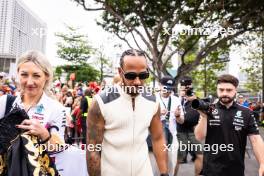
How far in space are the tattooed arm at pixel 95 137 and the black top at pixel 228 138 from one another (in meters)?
1.46

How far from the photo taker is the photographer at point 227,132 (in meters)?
3.27

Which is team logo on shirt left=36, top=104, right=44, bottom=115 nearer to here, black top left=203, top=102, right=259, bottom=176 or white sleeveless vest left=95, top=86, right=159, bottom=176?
white sleeveless vest left=95, top=86, right=159, bottom=176

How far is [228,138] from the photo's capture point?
10.9ft

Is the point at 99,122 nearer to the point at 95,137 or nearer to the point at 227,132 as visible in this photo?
the point at 95,137

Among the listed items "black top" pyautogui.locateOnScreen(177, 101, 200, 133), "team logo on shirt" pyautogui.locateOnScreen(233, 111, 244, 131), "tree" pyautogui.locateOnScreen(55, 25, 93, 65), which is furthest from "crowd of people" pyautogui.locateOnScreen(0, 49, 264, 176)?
"tree" pyautogui.locateOnScreen(55, 25, 93, 65)

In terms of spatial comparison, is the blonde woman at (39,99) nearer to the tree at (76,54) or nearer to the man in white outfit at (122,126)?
the man in white outfit at (122,126)

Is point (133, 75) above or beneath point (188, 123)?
above

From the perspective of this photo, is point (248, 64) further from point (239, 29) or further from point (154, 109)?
point (154, 109)

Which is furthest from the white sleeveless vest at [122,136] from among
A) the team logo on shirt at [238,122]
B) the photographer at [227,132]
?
the team logo on shirt at [238,122]

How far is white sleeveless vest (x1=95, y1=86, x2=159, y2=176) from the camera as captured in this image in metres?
2.32

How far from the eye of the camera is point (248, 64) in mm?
30828

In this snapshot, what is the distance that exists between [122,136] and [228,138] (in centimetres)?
145

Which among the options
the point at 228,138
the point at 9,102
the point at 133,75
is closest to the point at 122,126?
the point at 133,75

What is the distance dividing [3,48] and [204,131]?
13051 mm
